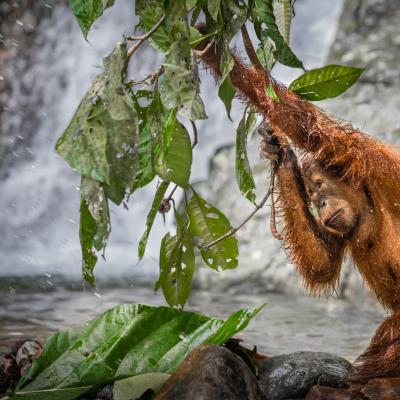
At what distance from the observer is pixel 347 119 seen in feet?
24.6

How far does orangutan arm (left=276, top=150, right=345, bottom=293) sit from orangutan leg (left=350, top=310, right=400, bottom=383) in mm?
306

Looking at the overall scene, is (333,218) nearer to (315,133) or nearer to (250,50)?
(315,133)

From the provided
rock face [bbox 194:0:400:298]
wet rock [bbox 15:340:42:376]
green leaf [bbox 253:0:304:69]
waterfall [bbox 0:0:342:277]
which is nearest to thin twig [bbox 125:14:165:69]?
green leaf [bbox 253:0:304:69]

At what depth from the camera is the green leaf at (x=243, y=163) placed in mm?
2896

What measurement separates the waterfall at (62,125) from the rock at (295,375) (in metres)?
5.84

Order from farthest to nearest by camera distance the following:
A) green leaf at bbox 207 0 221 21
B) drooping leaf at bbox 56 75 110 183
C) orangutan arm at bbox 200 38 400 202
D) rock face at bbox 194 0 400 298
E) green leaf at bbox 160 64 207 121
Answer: rock face at bbox 194 0 400 298 → orangutan arm at bbox 200 38 400 202 → green leaf at bbox 207 0 221 21 → green leaf at bbox 160 64 207 121 → drooping leaf at bbox 56 75 110 183

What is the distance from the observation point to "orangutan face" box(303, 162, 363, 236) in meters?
2.90

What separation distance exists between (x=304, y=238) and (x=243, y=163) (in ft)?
1.25

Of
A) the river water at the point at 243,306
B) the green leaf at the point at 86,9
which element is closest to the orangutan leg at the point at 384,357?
the river water at the point at 243,306

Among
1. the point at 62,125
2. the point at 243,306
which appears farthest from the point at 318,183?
the point at 62,125

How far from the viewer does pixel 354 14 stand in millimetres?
8859

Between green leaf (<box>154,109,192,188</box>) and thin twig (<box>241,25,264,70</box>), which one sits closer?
thin twig (<box>241,25,264,70</box>)

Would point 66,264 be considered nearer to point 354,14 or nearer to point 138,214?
point 138,214

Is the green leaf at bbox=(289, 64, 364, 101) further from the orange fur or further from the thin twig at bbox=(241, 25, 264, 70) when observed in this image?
the thin twig at bbox=(241, 25, 264, 70)
